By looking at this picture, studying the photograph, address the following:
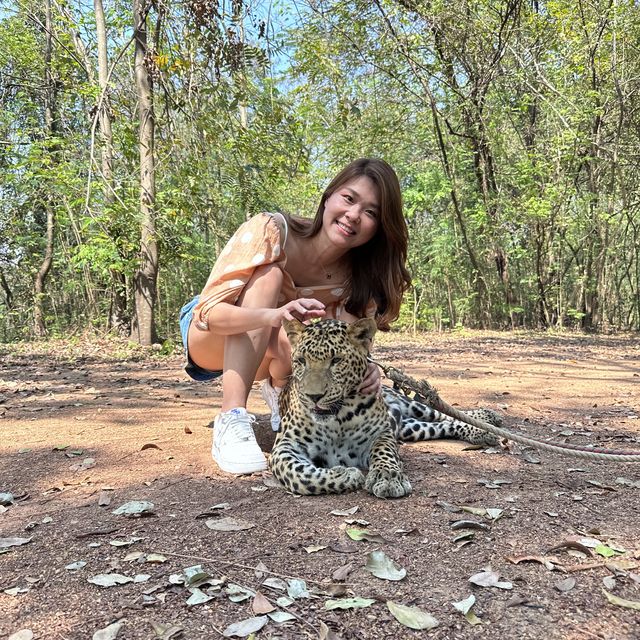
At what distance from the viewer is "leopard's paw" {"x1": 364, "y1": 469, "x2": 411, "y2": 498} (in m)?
2.71

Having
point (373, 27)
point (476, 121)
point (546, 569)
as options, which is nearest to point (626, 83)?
point (476, 121)

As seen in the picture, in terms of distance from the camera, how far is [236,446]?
3221 mm

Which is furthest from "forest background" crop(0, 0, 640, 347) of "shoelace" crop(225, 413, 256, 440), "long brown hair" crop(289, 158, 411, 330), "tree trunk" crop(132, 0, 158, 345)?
"shoelace" crop(225, 413, 256, 440)

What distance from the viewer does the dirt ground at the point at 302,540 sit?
5.65ft

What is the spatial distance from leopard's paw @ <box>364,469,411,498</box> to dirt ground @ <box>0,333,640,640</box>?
49 mm

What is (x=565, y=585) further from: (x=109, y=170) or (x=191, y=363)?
(x=109, y=170)

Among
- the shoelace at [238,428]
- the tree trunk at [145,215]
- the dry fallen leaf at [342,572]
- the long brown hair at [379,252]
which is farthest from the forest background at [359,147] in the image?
the dry fallen leaf at [342,572]

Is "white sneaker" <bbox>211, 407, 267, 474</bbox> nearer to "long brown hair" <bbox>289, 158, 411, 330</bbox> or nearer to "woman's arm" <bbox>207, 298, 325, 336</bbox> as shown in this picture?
"woman's arm" <bbox>207, 298, 325, 336</bbox>

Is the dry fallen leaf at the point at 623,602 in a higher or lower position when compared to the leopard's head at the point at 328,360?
lower

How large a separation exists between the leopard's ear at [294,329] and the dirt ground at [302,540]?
2.63 ft

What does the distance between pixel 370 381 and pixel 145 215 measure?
6477mm

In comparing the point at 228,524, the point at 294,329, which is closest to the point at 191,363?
the point at 294,329

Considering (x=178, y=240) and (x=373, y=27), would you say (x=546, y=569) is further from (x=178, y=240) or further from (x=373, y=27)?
(x=373, y=27)

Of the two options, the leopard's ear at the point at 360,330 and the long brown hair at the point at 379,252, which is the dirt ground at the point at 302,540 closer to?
the leopard's ear at the point at 360,330
